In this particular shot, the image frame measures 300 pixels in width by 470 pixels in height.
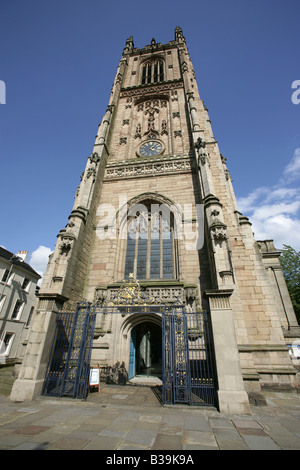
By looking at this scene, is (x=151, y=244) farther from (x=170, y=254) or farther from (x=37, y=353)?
(x=37, y=353)

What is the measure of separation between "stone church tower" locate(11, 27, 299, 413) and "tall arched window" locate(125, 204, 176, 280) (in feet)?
0.21

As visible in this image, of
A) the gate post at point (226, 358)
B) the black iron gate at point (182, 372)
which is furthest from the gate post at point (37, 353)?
the gate post at point (226, 358)

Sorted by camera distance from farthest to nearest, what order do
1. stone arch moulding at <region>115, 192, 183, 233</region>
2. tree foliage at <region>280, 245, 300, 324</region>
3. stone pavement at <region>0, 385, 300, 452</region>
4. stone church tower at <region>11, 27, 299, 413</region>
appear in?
tree foliage at <region>280, 245, 300, 324</region>
stone arch moulding at <region>115, 192, 183, 233</region>
stone church tower at <region>11, 27, 299, 413</region>
stone pavement at <region>0, 385, 300, 452</region>

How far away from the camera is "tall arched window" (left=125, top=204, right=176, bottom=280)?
39.2 ft

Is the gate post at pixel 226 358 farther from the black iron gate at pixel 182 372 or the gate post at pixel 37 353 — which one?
the gate post at pixel 37 353

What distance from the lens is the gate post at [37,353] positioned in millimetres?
6438

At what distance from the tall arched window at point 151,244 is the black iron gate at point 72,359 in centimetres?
453

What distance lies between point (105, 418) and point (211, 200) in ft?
30.2

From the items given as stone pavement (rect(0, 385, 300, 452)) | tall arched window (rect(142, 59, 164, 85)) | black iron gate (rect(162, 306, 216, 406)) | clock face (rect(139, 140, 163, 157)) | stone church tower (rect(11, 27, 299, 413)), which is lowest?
stone pavement (rect(0, 385, 300, 452))

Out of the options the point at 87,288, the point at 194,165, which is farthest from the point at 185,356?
the point at 194,165

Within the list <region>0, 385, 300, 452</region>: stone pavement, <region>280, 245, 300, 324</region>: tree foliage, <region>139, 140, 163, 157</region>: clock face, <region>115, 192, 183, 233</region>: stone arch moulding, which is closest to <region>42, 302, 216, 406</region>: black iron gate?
<region>0, 385, 300, 452</region>: stone pavement

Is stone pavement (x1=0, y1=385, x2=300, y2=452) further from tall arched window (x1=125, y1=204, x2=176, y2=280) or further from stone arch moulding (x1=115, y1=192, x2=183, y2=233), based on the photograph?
stone arch moulding (x1=115, y1=192, x2=183, y2=233)

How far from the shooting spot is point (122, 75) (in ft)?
82.3

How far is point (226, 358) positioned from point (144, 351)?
30.0ft
